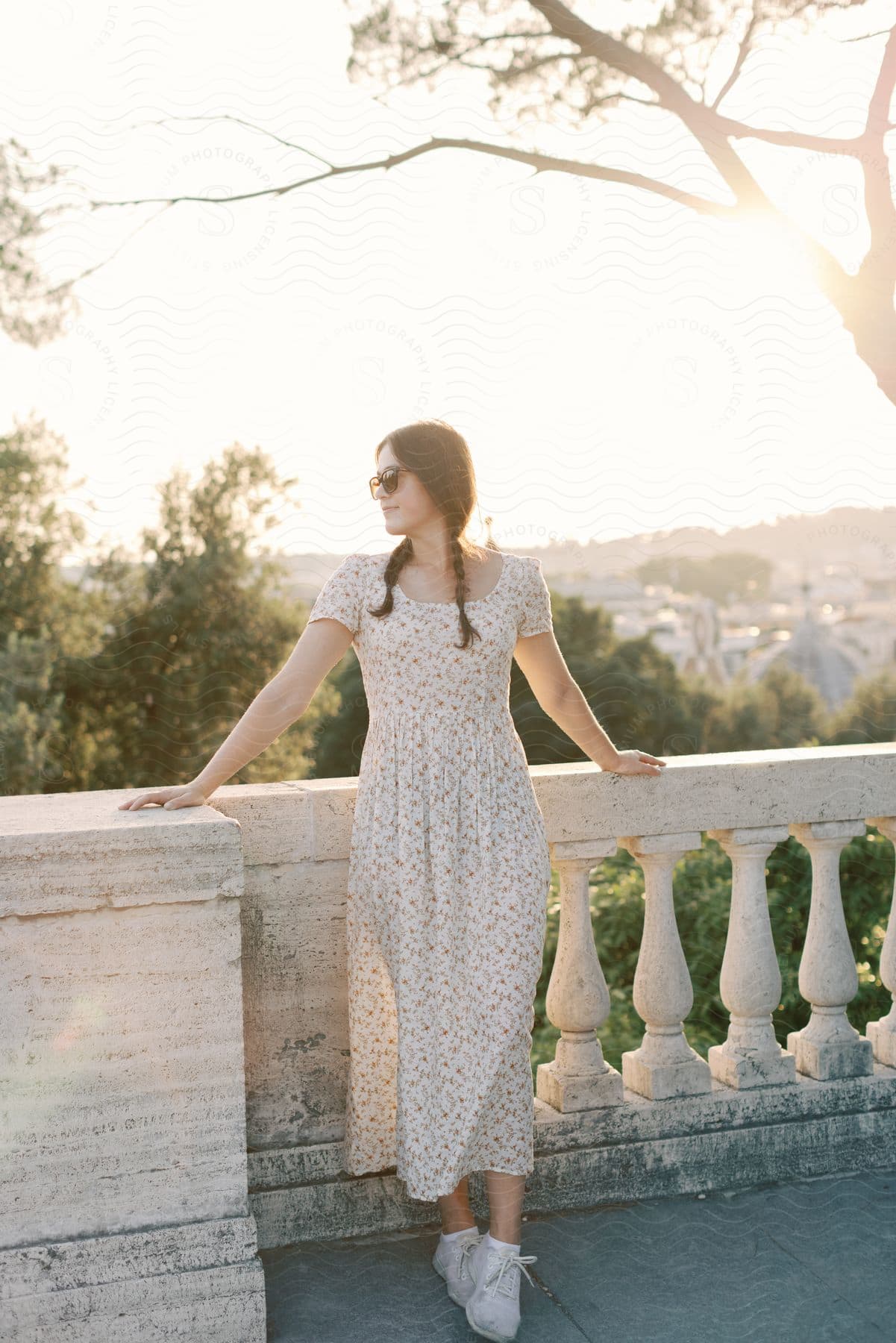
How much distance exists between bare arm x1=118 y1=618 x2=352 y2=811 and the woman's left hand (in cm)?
71

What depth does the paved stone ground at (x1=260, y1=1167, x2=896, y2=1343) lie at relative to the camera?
2.29 m

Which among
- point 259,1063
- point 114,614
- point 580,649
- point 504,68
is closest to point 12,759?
point 114,614

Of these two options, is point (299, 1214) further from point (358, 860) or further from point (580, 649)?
point (580, 649)

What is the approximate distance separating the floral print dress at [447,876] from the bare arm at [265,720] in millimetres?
91

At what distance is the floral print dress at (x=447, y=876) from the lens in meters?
2.40

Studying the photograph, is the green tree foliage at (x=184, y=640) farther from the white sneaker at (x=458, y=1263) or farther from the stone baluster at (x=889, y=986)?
the white sneaker at (x=458, y=1263)

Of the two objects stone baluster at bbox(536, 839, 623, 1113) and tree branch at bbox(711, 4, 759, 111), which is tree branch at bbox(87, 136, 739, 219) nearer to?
tree branch at bbox(711, 4, 759, 111)

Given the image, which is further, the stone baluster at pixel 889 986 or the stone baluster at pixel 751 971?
the stone baluster at pixel 889 986

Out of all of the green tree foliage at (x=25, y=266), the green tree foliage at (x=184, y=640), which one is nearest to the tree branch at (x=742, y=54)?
the green tree foliage at (x=25, y=266)

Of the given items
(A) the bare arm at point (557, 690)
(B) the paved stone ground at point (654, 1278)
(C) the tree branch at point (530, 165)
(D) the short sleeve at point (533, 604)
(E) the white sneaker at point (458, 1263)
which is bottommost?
(B) the paved stone ground at point (654, 1278)

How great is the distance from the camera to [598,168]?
7270mm

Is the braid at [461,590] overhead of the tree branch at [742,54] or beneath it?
beneath


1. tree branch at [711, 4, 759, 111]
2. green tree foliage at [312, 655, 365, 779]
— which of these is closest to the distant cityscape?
green tree foliage at [312, 655, 365, 779]

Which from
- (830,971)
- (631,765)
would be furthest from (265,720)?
(830,971)
